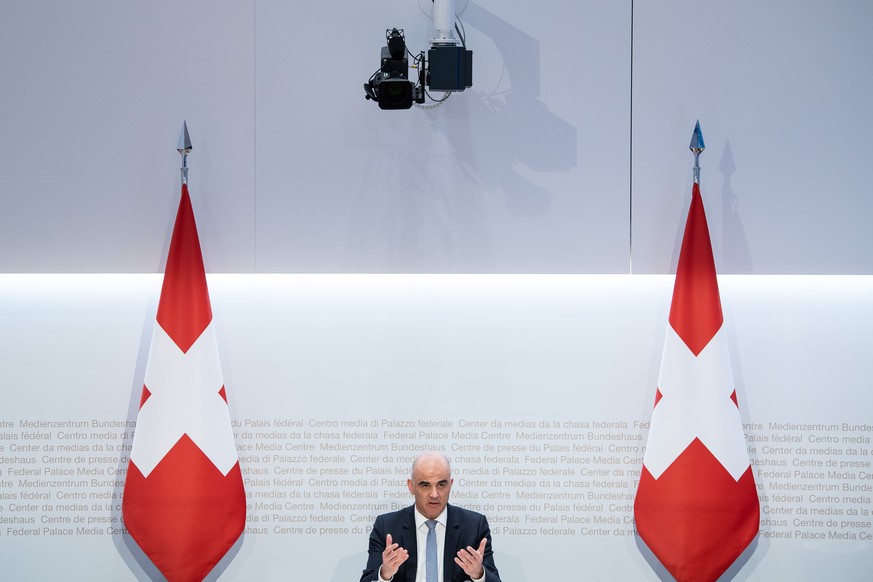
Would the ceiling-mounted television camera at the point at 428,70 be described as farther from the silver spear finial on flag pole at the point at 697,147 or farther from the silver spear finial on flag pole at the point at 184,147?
the silver spear finial on flag pole at the point at 697,147

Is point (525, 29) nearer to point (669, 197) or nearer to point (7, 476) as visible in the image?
point (669, 197)

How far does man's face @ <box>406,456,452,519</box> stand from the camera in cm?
400

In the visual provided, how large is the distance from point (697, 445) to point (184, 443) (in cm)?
254

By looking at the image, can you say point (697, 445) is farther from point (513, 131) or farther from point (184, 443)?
point (184, 443)

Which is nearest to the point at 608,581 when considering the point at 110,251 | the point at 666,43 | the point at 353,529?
the point at 353,529

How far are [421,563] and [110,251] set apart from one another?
2.28 meters

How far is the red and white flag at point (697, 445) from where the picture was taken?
13.7ft

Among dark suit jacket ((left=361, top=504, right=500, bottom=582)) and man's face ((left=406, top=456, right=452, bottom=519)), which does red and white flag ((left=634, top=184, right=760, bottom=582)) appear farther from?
man's face ((left=406, top=456, right=452, bottom=519))

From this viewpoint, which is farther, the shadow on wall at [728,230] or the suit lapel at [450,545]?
the shadow on wall at [728,230]

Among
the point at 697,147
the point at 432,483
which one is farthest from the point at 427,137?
the point at 432,483

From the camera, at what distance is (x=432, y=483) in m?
4.00

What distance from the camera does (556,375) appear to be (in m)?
4.51

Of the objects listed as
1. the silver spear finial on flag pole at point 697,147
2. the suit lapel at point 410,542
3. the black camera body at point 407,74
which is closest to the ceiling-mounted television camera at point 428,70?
the black camera body at point 407,74

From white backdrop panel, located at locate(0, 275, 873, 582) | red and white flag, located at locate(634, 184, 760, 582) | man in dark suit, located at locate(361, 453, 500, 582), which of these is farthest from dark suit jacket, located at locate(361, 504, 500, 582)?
red and white flag, located at locate(634, 184, 760, 582)
